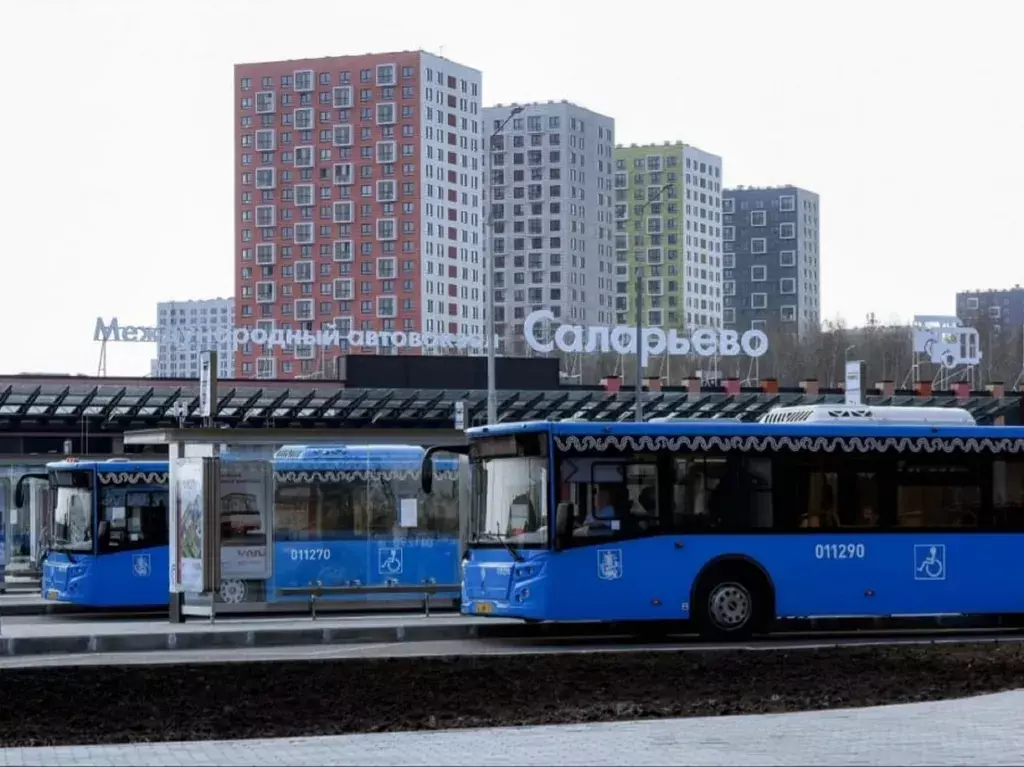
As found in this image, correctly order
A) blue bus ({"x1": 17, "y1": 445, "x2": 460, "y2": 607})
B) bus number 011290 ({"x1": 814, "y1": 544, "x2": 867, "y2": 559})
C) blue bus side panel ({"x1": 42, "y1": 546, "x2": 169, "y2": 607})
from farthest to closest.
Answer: blue bus side panel ({"x1": 42, "y1": 546, "x2": 169, "y2": 607}), blue bus ({"x1": 17, "y1": 445, "x2": 460, "y2": 607}), bus number 011290 ({"x1": 814, "y1": 544, "x2": 867, "y2": 559})

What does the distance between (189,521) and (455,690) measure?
11680 millimetres

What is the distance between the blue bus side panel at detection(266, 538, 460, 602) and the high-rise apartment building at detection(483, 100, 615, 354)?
15990cm

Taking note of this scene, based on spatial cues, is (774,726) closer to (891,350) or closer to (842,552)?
(842,552)

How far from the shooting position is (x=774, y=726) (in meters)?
12.4

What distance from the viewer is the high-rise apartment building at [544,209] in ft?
627

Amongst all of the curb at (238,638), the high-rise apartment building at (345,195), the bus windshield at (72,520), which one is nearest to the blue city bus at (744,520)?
the curb at (238,638)

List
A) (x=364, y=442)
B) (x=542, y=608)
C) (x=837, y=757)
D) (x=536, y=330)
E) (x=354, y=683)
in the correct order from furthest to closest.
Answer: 1. (x=536, y=330)
2. (x=364, y=442)
3. (x=542, y=608)
4. (x=354, y=683)
5. (x=837, y=757)

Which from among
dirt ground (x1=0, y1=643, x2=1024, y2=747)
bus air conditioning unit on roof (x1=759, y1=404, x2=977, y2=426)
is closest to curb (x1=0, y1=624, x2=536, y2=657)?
bus air conditioning unit on roof (x1=759, y1=404, x2=977, y2=426)

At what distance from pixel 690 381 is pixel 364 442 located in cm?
5485

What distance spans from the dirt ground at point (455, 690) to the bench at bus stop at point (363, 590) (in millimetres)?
8917

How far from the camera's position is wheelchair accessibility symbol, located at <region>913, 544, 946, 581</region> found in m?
23.4

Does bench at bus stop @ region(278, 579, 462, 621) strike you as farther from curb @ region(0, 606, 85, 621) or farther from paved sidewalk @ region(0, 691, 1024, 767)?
paved sidewalk @ region(0, 691, 1024, 767)

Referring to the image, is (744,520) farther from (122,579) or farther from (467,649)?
(122,579)

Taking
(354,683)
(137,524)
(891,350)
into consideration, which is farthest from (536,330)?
(354,683)
